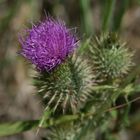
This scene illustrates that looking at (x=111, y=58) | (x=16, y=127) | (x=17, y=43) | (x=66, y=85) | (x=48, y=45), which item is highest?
(x=17, y=43)

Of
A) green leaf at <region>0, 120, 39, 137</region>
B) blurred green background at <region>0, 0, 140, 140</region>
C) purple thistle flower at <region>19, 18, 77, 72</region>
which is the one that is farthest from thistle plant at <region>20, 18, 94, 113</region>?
blurred green background at <region>0, 0, 140, 140</region>

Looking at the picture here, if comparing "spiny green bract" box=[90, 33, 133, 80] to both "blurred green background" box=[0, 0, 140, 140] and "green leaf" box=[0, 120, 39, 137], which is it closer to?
"green leaf" box=[0, 120, 39, 137]

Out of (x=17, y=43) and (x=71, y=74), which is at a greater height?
(x=17, y=43)

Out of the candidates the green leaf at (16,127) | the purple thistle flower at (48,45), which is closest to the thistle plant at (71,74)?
the purple thistle flower at (48,45)

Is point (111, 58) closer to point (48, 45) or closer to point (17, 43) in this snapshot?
point (48, 45)

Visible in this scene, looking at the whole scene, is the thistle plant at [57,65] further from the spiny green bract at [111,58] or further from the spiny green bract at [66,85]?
the spiny green bract at [111,58]

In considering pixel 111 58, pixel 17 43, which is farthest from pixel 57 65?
pixel 17 43
